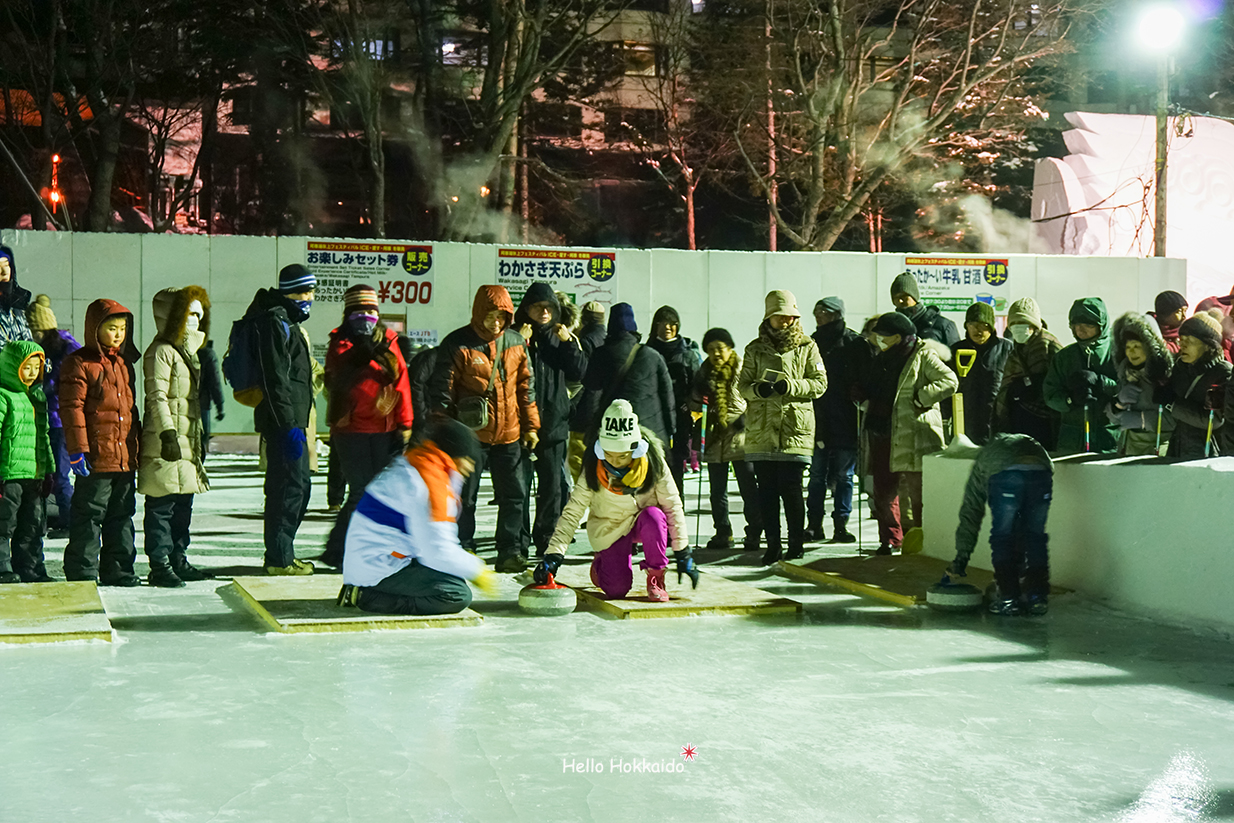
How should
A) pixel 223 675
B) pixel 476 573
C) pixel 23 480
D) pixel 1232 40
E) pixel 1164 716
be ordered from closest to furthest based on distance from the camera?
pixel 1164 716 < pixel 223 675 < pixel 476 573 < pixel 23 480 < pixel 1232 40

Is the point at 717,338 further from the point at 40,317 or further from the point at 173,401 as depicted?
the point at 40,317

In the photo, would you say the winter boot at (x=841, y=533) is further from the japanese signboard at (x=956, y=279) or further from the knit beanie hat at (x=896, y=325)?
the japanese signboard at (x=956, y=279)

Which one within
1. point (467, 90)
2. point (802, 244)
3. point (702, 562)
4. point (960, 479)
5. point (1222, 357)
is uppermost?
point (467, 90)

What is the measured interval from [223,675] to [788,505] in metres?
4.68

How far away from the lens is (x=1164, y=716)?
5.02 meters

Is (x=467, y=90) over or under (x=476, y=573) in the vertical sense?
over

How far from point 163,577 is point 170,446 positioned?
2.50ft

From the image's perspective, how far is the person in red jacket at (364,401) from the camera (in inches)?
325

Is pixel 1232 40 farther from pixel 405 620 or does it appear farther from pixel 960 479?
pixel 405 620

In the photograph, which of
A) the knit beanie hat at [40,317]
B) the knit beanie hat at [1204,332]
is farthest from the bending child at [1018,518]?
the knit beanie hat at [40,317]

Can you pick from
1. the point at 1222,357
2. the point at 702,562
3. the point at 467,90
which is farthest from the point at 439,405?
the point at 467,90

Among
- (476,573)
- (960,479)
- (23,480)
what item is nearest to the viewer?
(476,573)

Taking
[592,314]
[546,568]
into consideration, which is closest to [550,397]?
[592,314]

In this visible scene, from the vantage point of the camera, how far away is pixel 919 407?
9.41 meters
